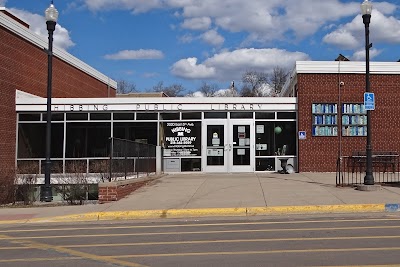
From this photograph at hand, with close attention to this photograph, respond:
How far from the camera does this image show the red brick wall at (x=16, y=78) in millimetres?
22781

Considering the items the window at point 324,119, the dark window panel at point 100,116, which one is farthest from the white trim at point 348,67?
the dark window panel at point 100,116

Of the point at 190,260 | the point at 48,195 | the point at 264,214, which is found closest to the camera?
the point at 190,260

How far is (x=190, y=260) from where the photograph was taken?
747cm

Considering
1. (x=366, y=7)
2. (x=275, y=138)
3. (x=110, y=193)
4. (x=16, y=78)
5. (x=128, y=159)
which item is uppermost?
(x=366, y=7)

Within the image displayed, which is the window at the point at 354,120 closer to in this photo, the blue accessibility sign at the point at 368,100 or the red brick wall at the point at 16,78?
the blue accessibility sign at the point at 368,100

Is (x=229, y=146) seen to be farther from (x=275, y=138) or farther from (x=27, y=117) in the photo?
(x=27, y=117)

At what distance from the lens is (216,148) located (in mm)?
23297

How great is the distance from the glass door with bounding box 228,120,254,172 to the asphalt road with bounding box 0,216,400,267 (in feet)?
37.1

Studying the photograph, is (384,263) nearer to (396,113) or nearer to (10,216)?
(10,216)

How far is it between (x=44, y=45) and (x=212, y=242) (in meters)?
21.8

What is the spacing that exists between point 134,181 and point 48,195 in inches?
118

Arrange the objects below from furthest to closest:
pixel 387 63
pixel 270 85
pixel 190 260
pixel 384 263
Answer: pixel 270 85, pixel 387 63, pixel 190 260, pixel 384 263

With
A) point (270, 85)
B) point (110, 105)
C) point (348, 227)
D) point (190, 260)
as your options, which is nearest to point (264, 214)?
point (348, 227)

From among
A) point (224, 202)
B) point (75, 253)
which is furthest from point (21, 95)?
point (75, 253)
